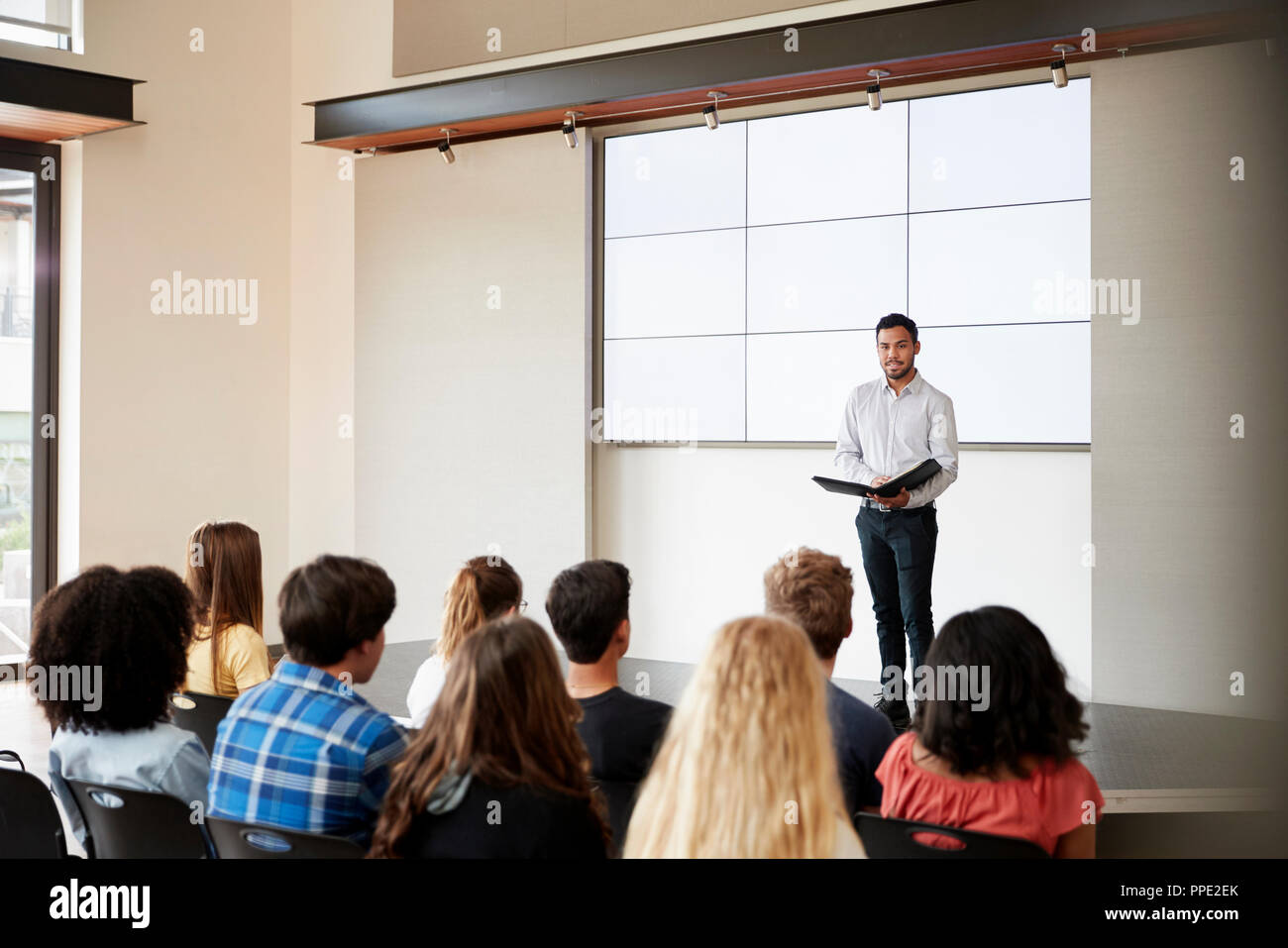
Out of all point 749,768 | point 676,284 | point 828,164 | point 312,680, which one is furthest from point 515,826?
point 676,284

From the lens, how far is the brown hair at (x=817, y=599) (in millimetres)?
2703

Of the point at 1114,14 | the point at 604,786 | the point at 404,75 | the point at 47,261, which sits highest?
the point at 404,75

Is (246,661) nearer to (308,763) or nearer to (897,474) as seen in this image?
(308,763)

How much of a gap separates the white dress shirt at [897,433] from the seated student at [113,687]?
3023 mm

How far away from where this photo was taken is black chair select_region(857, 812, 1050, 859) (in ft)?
6.06

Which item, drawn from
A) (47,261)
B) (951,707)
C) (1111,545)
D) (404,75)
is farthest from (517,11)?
(951,707)

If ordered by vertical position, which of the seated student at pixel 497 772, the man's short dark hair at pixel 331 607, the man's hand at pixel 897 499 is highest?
the man's hand at pixel 897 499

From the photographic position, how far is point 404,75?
23.2 feet

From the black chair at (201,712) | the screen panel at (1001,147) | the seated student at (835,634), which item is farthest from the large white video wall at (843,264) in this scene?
the black chair at (201,712)

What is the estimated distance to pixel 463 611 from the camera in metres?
3.01

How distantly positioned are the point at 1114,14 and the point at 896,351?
1.58 meters

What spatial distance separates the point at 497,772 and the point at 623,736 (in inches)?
24.9

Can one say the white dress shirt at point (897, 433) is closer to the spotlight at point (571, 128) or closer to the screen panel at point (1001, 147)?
the screen panel at point (1001, 147)
